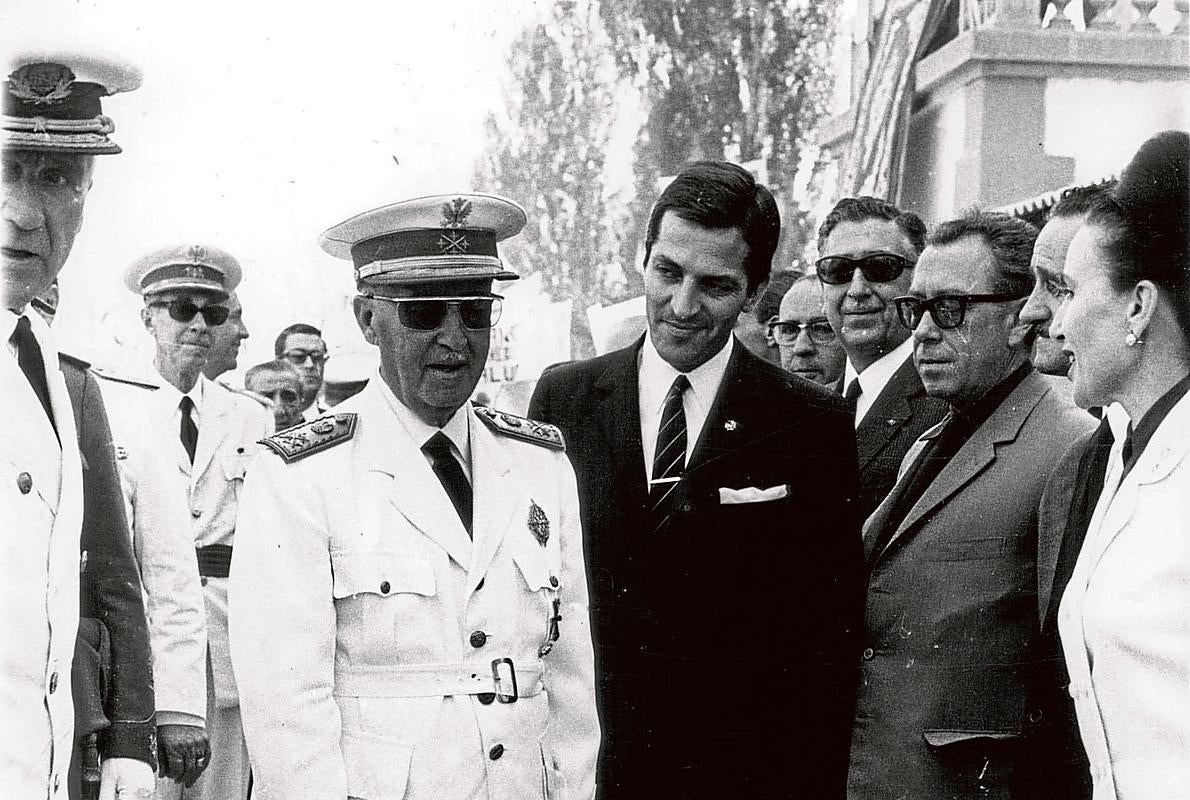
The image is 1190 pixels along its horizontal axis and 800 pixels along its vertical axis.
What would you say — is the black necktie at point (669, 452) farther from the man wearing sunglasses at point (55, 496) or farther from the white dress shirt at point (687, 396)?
the man wearing sunglasses at point (55, 496)

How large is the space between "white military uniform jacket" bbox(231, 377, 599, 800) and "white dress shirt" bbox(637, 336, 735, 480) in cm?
59

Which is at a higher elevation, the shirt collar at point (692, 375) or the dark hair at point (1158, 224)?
the dark hair at point (1158, 224)

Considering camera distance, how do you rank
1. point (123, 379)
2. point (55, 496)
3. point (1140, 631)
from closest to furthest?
point (1140, 631), point (55, 496), point (123, 379)

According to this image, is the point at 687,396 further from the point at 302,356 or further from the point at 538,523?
the point at 302,356

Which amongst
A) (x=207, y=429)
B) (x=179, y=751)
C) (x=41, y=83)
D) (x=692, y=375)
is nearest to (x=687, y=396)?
(x=692, y=375)

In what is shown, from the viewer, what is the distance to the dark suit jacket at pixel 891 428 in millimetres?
3811

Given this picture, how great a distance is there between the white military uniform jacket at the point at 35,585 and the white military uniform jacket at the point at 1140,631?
6.12 ft

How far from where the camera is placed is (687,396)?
351cm

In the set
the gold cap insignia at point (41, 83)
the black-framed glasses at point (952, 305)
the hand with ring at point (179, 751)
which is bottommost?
the hand with ring at point (179, 751)

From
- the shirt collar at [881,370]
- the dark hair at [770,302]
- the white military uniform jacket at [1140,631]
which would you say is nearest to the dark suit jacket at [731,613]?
the shirt collar at [881,370]

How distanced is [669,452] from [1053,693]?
106cm

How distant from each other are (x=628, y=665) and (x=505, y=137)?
3221 mm

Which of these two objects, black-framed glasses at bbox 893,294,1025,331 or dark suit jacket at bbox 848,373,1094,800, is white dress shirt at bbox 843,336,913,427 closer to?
black-framed glasses at bbox 893,294,1025,331

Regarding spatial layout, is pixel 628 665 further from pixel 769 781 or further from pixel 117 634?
pixel 117 634
